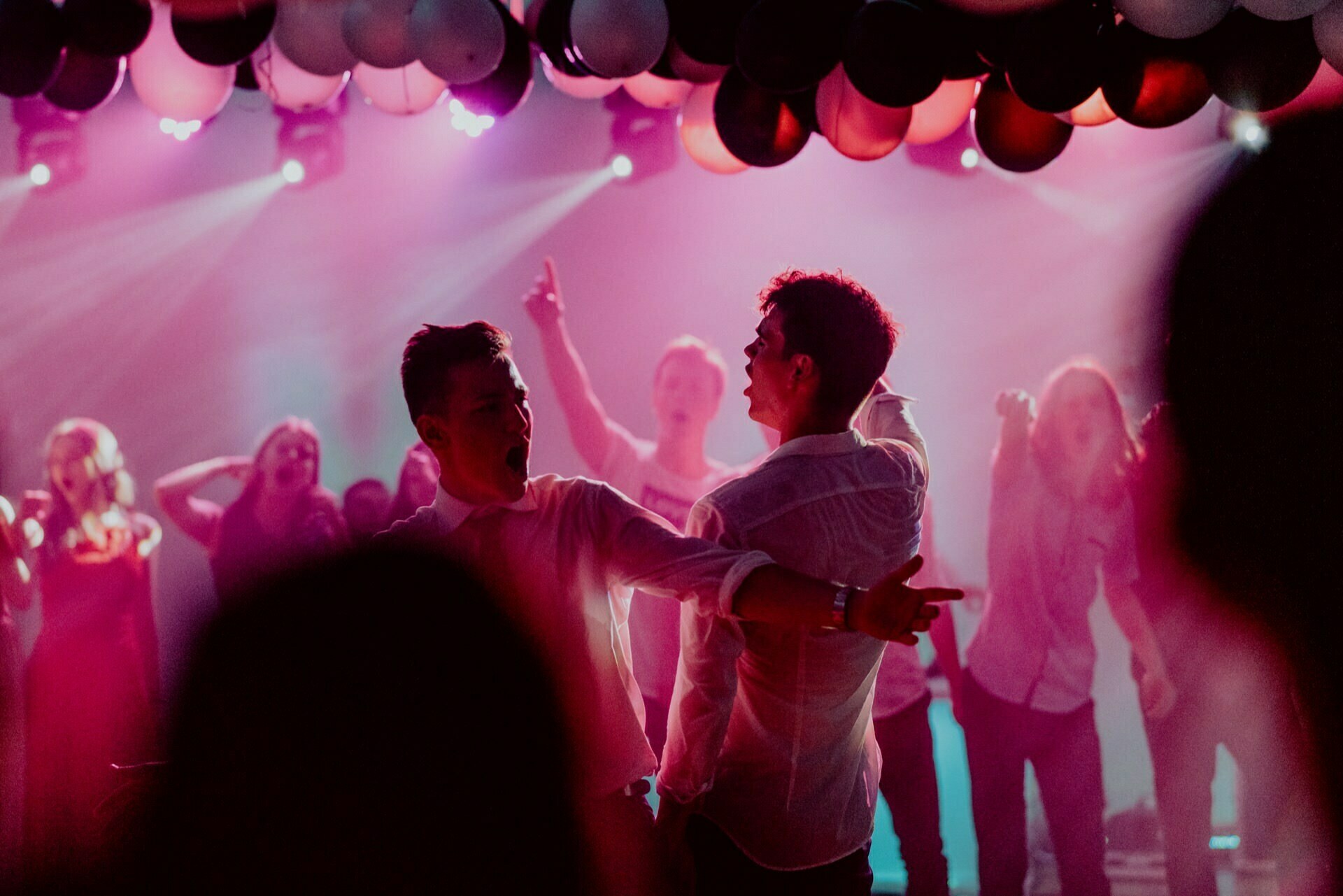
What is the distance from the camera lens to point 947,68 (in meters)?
2.68

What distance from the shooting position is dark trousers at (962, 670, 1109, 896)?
10.9 ft

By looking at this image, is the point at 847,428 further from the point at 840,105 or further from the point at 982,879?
the point at 982,879

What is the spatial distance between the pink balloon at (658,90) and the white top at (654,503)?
1100 millimetres

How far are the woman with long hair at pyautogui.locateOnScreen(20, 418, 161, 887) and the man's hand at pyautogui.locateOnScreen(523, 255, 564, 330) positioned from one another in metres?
1.98

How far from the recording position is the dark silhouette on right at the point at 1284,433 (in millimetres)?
2969

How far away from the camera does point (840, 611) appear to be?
146cm

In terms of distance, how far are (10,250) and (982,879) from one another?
16.4 ft

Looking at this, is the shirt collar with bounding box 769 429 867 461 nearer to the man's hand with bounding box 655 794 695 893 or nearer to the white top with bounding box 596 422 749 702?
the man's hand with bounding box 655 794 695 893

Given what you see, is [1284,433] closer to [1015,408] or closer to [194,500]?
[1015,408]

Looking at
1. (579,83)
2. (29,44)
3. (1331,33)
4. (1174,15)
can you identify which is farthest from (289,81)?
(1331,33)

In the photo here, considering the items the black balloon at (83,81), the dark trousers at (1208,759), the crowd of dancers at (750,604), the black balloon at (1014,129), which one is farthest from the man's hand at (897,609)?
the black balloon at (83,81)

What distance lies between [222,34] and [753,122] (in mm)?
1409

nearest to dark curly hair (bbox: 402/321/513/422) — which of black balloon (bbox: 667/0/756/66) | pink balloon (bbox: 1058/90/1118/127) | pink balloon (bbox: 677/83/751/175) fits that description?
black balloon (bbox: 667/0/756/66)

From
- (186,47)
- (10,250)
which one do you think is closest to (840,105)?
(186,47)
